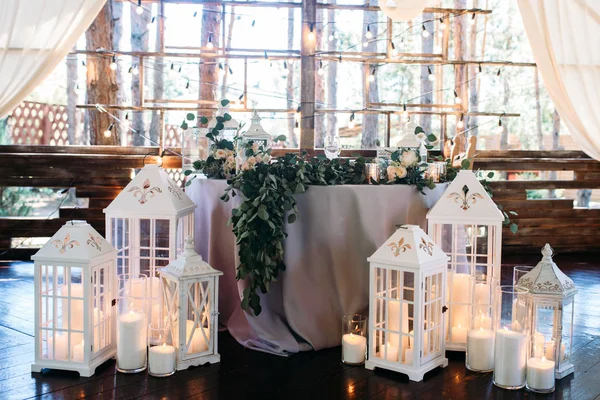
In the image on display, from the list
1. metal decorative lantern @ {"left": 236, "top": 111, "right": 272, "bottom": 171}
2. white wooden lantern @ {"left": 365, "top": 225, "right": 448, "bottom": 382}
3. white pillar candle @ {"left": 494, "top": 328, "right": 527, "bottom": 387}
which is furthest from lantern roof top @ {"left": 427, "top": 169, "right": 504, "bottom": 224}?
metal decorative lantern @ {"left": 236, "top": 111, "right": 272, "bottom": 171}

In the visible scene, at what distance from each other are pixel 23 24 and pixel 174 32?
27.5 feet

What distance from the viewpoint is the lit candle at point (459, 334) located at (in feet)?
9.81

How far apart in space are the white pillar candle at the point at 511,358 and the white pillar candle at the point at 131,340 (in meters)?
1.45

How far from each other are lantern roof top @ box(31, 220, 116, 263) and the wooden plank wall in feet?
9.47

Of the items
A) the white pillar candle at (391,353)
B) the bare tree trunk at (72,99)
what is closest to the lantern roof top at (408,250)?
the white pillar candle at (391,353)

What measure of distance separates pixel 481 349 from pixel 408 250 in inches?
22.2

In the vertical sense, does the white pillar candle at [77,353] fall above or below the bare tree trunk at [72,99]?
below

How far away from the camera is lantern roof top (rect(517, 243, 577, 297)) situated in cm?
256

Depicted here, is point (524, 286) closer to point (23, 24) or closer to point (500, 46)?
point (23, 24)

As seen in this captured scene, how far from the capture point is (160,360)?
260cm

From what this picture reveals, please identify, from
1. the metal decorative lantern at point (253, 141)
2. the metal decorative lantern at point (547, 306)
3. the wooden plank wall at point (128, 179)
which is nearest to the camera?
the metal decorative lantern at point (547, 306)

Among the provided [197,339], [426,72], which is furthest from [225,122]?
[426,72]

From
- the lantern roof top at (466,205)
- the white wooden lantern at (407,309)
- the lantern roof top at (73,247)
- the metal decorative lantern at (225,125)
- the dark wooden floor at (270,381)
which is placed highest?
the metal decorative lantern at (225,125)

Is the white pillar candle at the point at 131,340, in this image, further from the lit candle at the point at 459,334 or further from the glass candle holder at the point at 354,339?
the lit candle at the point at 459,334
